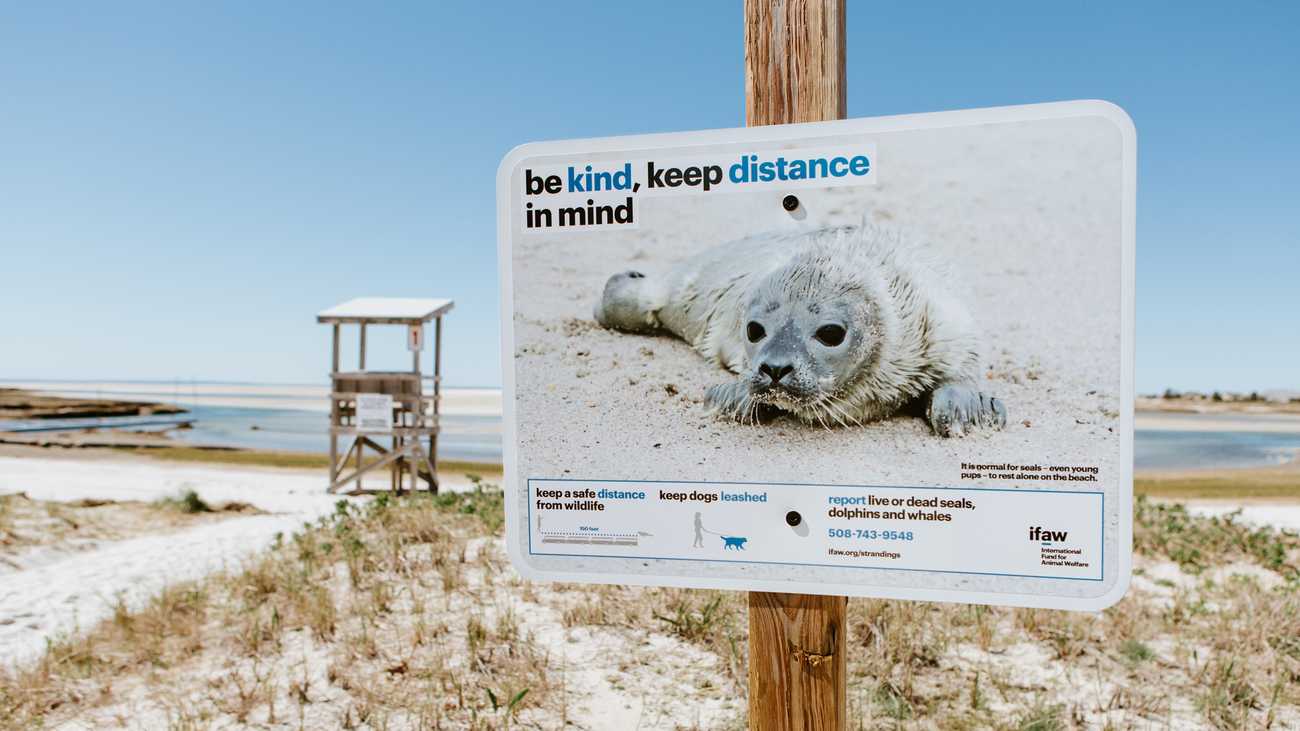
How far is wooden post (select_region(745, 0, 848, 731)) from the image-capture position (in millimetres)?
2107

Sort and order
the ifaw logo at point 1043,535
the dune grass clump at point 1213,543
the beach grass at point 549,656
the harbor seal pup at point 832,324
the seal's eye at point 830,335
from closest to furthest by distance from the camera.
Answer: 1. the ifaw logo at point 1043,535
2. the harbor seal pup at point 832,324
3. the seal's eye at point 830,335
4. the beach grass at point 549,656
5. the dune grass clump at point 1213,543

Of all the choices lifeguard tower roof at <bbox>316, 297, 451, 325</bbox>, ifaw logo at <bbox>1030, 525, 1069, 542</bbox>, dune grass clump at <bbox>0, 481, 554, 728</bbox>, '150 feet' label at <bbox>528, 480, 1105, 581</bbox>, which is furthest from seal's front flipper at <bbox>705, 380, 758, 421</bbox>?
lifeguard tower roof at <bbox>316, 297, 451, 325</bbox>

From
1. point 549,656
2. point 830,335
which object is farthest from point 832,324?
point 549,656

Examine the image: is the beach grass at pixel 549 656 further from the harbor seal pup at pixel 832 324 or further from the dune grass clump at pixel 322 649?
the harbor seal pup at pixel 832 324

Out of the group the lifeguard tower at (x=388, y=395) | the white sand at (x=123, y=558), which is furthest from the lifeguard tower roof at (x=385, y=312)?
the white sand at (x=123, y=558)

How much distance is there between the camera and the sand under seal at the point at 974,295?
75.9 inches

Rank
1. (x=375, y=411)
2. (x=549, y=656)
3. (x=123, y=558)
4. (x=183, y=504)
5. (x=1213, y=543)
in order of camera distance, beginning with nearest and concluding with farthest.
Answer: (x=549, y=656) < (x=1213, y=543) < (x=123, y=558) < (x=183, y=504) < (x=375, y=411)

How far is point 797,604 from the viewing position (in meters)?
2.12

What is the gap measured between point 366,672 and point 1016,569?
3303 mm

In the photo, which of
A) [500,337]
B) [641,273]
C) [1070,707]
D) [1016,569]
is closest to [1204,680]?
[1070,707]

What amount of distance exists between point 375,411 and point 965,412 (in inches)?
475

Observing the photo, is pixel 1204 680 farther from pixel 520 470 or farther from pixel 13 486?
pixel 13 486

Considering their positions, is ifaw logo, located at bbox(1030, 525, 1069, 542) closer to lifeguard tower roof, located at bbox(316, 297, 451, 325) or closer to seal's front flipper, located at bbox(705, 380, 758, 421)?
seal's front flipper, located at bbox(705, 380, 758, 421)

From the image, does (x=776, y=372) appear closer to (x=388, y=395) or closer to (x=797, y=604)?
(x=797, y=604)
